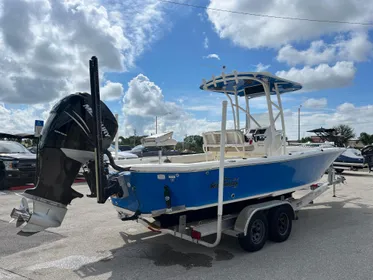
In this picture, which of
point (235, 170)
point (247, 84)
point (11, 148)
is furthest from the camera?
point (11, 148)

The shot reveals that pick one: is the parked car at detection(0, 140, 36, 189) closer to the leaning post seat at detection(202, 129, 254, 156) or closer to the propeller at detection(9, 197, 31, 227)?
the leaning post seat at detection(202, 129, 254, 156)

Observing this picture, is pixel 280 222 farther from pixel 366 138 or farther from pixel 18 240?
pixel 366 138

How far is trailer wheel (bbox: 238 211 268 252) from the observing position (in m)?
5.07

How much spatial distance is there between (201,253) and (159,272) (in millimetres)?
Answer: 999

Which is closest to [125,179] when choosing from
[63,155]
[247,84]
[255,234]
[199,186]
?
[63,155]

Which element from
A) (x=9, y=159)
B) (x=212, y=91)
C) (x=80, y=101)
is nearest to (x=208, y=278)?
(x=80, y=101)

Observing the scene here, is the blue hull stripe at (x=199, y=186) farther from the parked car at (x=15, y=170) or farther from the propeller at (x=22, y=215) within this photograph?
the parked car at (x=15, y=170)

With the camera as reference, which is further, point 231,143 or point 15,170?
point 15,170

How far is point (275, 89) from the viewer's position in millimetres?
7273

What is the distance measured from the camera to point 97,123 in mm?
4375

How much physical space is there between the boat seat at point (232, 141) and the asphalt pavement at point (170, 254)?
1850 mm

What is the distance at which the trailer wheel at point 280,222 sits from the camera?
5.58 m

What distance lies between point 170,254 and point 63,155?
2245mm

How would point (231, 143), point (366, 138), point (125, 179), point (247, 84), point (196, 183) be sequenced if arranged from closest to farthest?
point (196, 183)
point (125, 179)
point (231, 143)
point (247, 84)
point (366, 138)
